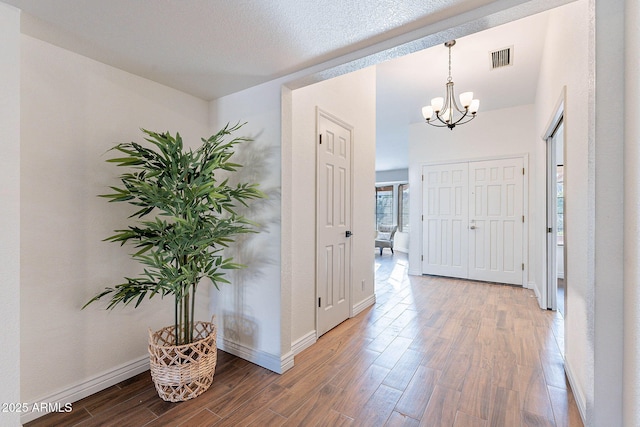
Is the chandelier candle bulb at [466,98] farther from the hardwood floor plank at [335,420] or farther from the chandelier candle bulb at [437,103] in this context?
the hardwood floor plank at [335,420]

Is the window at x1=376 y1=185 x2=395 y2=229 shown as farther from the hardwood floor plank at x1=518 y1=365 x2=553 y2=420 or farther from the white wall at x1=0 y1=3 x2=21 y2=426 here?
the white wall at x1=0 y1=3 x2=21 y2=426

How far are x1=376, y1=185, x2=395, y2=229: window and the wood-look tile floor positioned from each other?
6.71 m

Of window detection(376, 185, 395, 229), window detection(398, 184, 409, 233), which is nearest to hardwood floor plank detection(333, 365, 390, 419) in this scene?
window detection(398, 184, 409, 233)

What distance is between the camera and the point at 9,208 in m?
1.33

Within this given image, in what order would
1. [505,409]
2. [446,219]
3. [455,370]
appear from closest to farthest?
1. [505,409]
2. [455,370]
3. [446,219]

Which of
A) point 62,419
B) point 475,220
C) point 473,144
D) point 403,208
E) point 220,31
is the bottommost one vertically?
point 62,419

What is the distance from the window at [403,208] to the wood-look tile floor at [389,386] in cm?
639

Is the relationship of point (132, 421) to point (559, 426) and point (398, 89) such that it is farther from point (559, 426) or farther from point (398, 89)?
point (398, 89)

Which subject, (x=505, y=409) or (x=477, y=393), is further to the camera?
(x=477, y=393)

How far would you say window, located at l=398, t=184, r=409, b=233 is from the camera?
9273 millimetres

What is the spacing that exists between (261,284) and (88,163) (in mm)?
1425

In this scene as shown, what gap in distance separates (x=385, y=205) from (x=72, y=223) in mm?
8831

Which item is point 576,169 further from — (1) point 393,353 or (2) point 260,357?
(2) point 260,357

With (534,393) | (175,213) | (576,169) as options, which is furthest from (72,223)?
(576,169)
